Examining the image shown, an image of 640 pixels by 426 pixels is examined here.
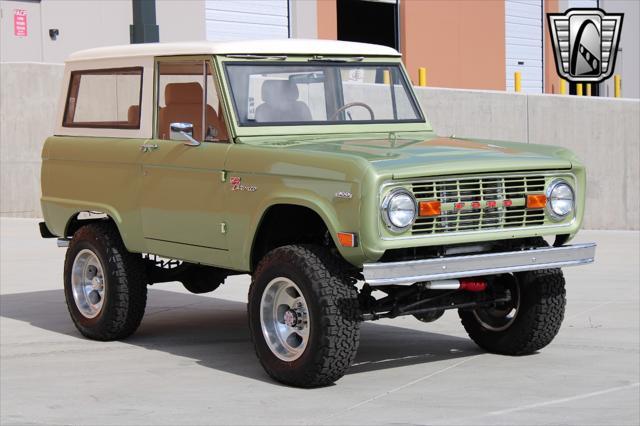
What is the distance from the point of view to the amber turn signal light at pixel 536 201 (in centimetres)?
793

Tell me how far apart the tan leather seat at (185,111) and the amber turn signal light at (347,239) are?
1.45 meters

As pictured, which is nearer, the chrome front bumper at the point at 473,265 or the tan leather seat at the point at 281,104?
the chrome front bumper at the point at 473,265

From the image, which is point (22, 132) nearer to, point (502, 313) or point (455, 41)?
point (502, 313)

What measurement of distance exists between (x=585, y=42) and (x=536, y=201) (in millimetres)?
26737

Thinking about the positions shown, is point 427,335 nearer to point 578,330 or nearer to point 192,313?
point 578,330

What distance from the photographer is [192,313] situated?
10805mm

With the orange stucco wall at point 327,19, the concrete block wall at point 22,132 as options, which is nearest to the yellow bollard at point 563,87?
the orange stucco wall at point 327,19

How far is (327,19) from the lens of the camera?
Result: 27.9 m

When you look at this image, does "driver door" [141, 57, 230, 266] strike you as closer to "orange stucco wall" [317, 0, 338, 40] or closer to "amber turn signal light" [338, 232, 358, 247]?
"amber turn signal light" [338, 232, 358, 247]

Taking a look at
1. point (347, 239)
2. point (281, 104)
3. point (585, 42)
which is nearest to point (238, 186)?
point (281, 104)

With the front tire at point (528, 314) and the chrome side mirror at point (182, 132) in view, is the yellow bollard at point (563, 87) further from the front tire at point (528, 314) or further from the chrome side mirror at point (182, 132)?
the chrome side mirror at point (182, 132)

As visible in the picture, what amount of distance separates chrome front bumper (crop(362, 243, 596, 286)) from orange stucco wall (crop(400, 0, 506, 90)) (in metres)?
22.2

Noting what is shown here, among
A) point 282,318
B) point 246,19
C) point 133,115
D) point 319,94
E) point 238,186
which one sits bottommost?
point 282,318

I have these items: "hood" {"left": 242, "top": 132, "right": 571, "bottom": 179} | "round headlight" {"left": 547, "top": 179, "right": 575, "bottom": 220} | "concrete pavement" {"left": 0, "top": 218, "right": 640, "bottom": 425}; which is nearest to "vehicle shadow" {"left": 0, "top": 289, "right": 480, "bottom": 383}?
"concrete pavement" {"left": 0, "top": 218, "right": 640, "bottom": 425}
